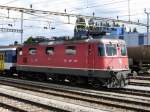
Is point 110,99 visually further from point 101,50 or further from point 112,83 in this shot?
point 101,50

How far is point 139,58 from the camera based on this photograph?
33250 mm

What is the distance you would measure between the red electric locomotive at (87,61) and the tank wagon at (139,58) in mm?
8939

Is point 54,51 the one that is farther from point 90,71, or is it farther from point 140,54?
point 140,54

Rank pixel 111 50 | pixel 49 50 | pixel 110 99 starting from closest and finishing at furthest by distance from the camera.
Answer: pixel 110 99 → pixel 111 50 → pixel 49 50

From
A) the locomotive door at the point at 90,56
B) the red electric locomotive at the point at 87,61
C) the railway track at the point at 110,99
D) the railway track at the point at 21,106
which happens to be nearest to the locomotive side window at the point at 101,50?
the red electric locomotive at the point at 87,61

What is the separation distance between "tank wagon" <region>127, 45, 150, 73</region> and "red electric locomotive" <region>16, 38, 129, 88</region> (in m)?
8.94

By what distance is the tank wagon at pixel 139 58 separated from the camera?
3270 centimetres

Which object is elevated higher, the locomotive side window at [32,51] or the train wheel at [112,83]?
the locomotive side window at [32,51]

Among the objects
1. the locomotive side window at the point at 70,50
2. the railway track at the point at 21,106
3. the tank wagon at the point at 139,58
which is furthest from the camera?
the tank wagon at the point at 139,58

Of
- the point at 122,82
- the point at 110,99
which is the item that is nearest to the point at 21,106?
the point at 110,99

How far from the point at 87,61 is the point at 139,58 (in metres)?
11.5

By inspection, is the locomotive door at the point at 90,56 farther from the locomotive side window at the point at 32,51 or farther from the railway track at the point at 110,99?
the locomotive side window at the point at 32,51

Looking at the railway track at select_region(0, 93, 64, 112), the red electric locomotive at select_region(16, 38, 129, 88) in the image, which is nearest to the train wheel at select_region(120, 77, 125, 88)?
the red electric locomotive at select_region(16, 38, 129, 88)

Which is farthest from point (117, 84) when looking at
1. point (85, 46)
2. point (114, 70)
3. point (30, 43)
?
point (30, 43)
